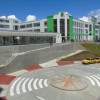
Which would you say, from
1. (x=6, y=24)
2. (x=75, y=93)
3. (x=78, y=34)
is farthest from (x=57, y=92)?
(x=6, y=24)

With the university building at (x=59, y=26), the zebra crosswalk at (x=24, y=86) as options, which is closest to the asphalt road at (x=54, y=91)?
the zebra crosswalk at (x=24, y=86)

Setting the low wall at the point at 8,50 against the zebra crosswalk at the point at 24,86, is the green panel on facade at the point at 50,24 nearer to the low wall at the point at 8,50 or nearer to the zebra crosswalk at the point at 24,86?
the low wall at the point at 8,50

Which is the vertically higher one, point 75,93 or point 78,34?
point 78,34

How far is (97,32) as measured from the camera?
85.8 meters

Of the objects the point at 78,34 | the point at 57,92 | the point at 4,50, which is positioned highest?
the point at 78,34

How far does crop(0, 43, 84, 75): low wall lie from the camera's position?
72.8ft

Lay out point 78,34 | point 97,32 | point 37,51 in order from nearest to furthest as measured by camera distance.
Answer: point 37,51 → point 78,34 → point 97,32

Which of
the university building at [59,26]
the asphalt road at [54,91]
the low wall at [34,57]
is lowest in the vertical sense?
the asphalt road at [54,91]

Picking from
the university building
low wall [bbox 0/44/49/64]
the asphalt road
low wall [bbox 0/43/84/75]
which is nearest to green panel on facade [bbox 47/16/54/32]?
the university building

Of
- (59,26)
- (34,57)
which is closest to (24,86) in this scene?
(34,57)

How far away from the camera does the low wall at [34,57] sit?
2220 centimetres

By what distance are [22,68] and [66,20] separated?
4027 centimetres

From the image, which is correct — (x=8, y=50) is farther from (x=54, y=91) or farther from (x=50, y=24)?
(x=50, y=24)

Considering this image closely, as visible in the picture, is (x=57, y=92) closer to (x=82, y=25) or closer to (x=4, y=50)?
(x=4, y=50)
